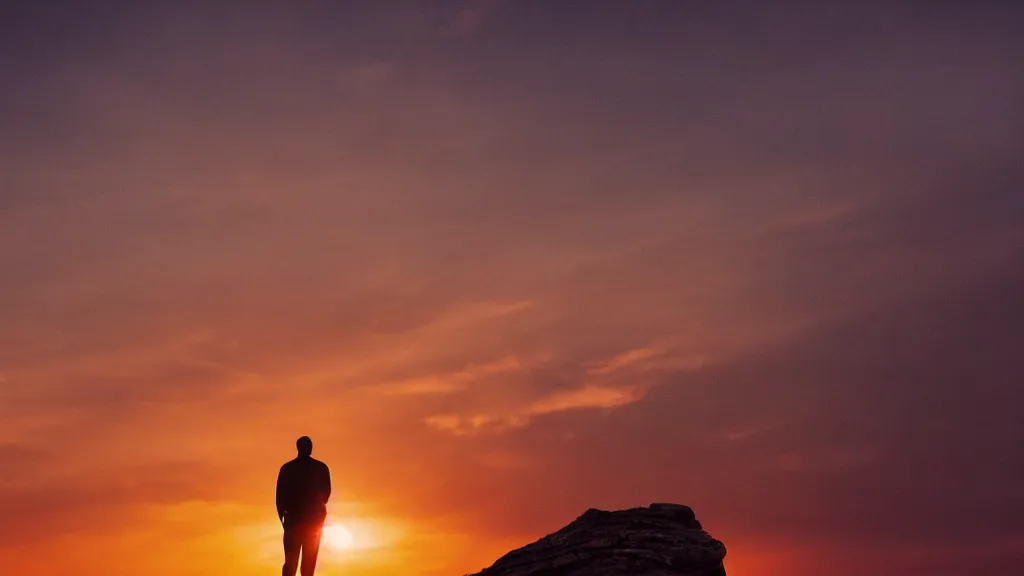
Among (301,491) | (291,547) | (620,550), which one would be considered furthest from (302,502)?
(620,550)

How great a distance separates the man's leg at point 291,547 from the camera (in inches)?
907

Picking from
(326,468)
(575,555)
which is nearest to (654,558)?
(575,555)

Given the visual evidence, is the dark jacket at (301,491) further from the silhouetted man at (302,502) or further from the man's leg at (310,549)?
the man's leg at (310,549)

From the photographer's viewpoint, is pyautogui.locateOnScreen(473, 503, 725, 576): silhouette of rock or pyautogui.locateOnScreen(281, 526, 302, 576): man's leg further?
pyautogui.locateOnScreen(281, 526, 302, 576): man's leg

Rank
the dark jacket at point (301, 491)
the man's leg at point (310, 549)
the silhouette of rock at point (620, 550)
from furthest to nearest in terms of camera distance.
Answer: the man's leg at point (310, 549), the dark jacket at point (301, 491), the silhouette of rock at point (620, 550)

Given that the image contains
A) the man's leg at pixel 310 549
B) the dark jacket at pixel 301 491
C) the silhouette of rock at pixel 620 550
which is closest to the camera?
the silhouette of rock at pixel 620 550

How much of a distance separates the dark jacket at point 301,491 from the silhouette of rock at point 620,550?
4661mm

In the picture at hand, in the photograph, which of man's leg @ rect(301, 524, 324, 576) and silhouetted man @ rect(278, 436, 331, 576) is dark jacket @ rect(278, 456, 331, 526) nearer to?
silhouetted man @ rect(278, 436, 331, 576)

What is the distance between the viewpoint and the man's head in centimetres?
2286

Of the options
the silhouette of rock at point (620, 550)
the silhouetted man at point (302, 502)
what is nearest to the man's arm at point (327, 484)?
the silhouetted man at point (302, 502)

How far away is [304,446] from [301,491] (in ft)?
3.69

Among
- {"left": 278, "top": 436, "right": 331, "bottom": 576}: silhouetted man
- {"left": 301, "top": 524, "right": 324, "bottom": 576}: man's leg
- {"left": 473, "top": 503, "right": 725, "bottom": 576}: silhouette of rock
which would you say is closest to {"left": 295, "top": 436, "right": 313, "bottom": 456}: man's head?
{"left": 278, "top": 436, "right": 331, "bottom": 576}: silhouetted man

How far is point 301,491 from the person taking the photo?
22.9 metres

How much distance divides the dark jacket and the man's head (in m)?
0.16
